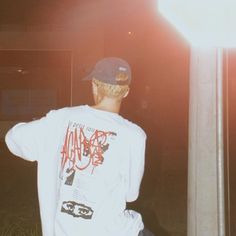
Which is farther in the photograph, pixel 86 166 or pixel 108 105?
pixel 108 105

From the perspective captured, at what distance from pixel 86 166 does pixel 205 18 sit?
0.98m

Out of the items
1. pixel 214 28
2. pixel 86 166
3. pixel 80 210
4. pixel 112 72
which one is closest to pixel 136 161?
pixel 86 166

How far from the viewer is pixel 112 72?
107 inches

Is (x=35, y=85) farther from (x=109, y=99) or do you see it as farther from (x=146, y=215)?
(x=109, y=99)

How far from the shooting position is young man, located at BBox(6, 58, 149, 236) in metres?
2.49

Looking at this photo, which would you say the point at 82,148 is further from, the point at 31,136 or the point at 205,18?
the point at 205,18

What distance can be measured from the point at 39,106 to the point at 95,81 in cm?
1318

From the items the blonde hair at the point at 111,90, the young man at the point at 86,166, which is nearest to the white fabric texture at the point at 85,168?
the young man at the point at 86,166

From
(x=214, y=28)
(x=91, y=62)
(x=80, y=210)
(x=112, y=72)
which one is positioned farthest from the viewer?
(x=91, y=62)

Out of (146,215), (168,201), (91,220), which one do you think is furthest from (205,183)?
(168,201)

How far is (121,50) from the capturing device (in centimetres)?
1478

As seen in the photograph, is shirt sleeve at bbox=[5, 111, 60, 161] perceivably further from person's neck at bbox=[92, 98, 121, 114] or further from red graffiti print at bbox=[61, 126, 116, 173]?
person's neck at bbox=[92, 98, 121, 114]

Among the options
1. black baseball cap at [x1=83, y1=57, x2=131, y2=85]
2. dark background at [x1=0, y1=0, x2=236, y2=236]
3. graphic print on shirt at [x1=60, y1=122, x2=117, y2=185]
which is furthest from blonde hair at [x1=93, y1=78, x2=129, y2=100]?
dark background at [x1=0, y1=0, x2=236, y2=236]

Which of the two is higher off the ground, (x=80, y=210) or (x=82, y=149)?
(x=82, y=149)
